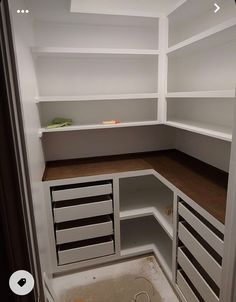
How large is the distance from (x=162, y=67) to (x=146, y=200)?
1337mm

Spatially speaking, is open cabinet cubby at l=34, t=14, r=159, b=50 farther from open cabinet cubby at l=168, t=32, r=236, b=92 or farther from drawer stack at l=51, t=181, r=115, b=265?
drawer stack at l=51, t=181, r=115, b=265

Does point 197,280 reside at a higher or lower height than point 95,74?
lower

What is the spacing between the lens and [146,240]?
227 centimetres

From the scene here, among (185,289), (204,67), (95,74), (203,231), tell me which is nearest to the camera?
(203,231)

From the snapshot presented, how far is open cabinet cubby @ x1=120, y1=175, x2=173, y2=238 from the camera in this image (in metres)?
2.02

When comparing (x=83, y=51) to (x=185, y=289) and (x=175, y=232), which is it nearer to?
(x=175, y=232)

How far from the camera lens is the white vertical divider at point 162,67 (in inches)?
76.5

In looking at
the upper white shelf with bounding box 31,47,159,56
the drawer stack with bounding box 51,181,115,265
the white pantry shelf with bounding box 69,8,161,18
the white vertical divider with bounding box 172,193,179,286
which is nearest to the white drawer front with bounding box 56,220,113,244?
the drawer stack with bounding box 51,181,115,265

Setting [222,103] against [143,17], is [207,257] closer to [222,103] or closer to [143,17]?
[222,103]

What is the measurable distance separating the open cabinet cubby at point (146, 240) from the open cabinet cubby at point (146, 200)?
0.36m

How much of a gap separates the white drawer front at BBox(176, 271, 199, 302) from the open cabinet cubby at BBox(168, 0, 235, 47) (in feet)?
6.33

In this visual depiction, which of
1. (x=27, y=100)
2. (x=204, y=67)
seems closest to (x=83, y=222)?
(x=27, y=100)

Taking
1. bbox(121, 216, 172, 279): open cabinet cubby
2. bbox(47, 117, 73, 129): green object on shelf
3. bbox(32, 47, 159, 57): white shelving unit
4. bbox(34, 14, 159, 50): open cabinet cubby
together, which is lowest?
bbox(121, 216, 172, 279): open cabinet cubby

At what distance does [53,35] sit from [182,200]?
1837 millimetres
